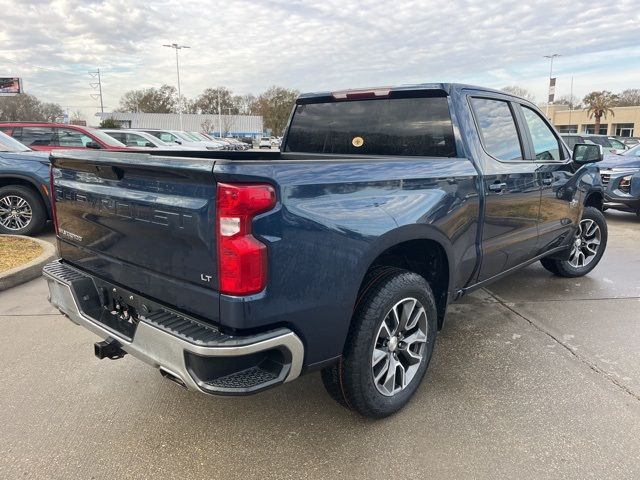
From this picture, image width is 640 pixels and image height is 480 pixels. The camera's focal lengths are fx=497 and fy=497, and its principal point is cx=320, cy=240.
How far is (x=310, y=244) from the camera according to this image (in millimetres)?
2213

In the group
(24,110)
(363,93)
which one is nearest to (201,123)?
(24,110)

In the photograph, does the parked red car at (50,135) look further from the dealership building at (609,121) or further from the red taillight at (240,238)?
the dealership building at (609,121)

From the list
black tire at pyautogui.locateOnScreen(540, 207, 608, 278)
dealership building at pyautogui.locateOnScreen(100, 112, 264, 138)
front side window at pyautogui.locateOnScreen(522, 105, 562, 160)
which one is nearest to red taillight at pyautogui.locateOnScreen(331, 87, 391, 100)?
front side window at pyautogui.locateOnScreen(522, 105, 562, 160)

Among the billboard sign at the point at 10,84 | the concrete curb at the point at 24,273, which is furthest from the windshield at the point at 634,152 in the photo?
the billboard sign at the point at 10,84

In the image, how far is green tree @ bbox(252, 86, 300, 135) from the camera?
77500 millimetres

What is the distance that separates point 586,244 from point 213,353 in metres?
5.11

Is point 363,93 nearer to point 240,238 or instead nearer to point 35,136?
point 240,238

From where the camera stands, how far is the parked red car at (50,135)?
32.2 feet

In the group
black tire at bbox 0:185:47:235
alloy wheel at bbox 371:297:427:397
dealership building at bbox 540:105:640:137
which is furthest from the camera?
dealership building at bbox 540:105:640:137

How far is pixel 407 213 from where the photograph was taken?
8.92ft

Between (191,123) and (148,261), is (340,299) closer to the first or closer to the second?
(148,261)

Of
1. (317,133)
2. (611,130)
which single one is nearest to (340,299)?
(317,133)

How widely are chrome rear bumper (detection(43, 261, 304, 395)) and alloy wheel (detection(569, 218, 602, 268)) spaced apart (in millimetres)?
4490

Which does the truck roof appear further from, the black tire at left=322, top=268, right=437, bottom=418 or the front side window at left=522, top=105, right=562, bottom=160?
the black tire at left=322, top=268, right=437, bottom=418
